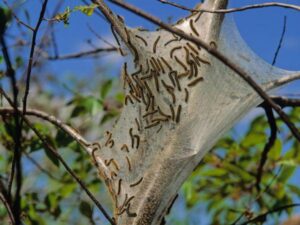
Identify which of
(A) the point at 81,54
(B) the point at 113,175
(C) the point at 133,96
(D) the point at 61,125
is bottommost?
(B) the point at 113,175

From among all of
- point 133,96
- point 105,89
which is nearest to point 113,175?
point 133,96

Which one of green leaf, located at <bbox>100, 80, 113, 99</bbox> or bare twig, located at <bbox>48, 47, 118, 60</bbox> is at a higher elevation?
bare twig, located at <bbox>48, 47, 118, 60</bbox>

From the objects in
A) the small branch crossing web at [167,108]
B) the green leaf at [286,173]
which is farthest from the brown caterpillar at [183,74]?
the green leaf at [286,173]

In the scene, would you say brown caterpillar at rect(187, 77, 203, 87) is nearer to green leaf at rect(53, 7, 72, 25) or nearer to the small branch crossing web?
the small branch crossing web

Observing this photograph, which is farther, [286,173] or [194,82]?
[286,173]

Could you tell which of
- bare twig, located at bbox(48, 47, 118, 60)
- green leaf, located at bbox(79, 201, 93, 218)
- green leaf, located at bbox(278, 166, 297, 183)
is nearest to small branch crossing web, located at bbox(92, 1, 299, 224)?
green leaf, located at bbox(79, 201, 93, 218)

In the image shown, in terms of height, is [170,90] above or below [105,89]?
below

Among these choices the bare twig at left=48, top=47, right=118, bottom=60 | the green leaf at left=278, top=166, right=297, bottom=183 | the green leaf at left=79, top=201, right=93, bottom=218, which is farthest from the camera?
the green leaf at left=278, top=166, right=297, bottom=183

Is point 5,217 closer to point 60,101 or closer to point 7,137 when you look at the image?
point 7,137

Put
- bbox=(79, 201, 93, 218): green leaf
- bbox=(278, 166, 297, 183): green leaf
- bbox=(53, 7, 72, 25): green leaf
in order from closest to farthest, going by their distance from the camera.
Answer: bbox=(53, 7, 72, 25): green leaf → bbox=(79, 201, 93, 218): green leaf → bbox=(278, 166, 297, 183): green leaf

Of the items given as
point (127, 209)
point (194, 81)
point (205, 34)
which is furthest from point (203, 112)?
point (127, 209)

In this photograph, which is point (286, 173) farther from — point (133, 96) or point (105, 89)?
point (133, 96)

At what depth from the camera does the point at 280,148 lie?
3740 millimetres

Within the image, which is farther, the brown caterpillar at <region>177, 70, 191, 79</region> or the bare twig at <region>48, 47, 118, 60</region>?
the bare twig at <region>48, 47, 118, 60</region>
